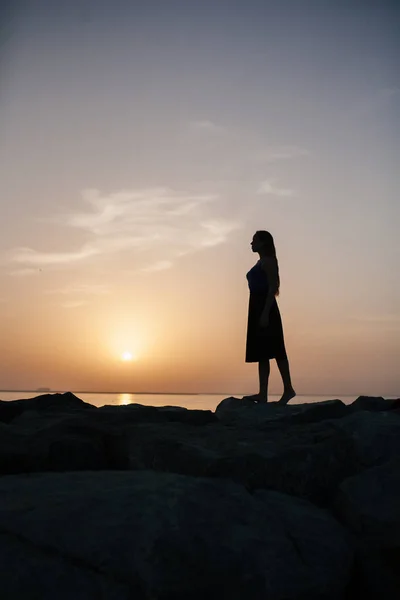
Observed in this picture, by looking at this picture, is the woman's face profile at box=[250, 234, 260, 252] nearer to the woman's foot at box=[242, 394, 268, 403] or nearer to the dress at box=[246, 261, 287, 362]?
the dress at box=[246, 261, 287, 362]

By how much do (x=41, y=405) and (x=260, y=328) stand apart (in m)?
3.16

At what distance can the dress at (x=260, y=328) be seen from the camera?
7977 millimetres

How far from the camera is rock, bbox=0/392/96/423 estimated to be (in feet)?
19.3

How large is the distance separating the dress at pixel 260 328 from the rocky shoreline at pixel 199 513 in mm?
3649

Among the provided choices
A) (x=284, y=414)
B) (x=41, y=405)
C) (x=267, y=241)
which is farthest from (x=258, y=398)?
(x=41, y=405)

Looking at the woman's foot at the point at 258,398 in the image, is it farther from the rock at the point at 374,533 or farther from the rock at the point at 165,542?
the rock at the point at 165,542

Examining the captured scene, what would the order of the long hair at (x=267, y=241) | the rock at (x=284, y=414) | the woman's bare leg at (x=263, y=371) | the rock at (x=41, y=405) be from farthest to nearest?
the long hair at (x=267, y=241) → the woman's bare leg at (x=263, y=371) → the rock at (x=41, y=405) → the rock at (x=284, y=414)

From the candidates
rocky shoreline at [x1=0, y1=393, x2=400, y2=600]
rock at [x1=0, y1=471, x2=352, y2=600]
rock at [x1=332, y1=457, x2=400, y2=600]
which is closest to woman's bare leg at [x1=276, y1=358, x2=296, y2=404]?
rocky shoreline at [x1=0, y1=393, x2=400, y2=600]

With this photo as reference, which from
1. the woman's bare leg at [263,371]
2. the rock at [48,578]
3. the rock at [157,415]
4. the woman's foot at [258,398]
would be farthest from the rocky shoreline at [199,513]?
the woman's bare leg at [263,371]

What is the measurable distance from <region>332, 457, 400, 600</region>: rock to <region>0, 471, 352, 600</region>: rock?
13 centimetres

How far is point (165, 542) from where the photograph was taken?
246 cm

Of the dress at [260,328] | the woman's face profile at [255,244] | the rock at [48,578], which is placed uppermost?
the woman's face profile at [255,244]

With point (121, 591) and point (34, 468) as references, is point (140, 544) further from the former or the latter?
point (34, 468)

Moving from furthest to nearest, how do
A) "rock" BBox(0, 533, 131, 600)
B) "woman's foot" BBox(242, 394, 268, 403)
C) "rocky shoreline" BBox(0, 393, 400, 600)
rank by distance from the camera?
1. "woman's foot" BBox(242, 394, 268, 403)
2. "rocky shoreline" BBox(0, 393, 400, 600)
3. "rock" BBox(0, 533, 131, 600)
